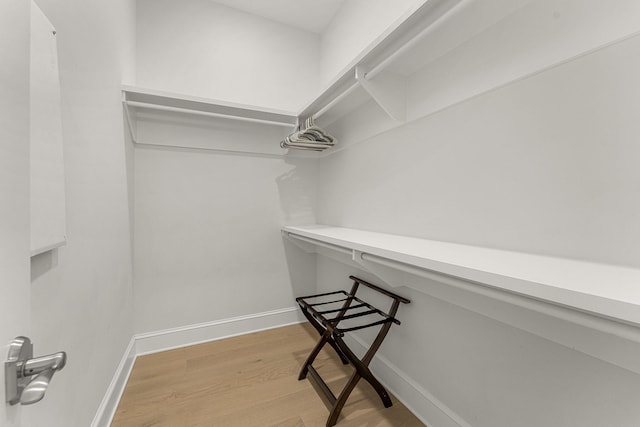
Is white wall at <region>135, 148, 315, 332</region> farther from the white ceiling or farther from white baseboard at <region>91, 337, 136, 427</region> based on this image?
the white ceiling

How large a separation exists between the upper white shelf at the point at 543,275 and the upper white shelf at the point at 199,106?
1441 mm

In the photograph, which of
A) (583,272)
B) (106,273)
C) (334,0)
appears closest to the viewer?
(583,272)

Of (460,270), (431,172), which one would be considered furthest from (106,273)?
(431,172)

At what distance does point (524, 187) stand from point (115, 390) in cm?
213

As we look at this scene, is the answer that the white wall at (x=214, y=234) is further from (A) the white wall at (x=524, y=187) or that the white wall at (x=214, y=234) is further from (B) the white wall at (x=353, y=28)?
(A) the white wall at (x=524, y=187)

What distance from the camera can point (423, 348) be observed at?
1.30 meters

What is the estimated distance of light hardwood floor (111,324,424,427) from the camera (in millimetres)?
1286

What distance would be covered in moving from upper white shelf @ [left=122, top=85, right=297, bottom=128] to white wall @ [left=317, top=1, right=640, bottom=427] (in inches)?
39.9

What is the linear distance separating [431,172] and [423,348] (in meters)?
0.88

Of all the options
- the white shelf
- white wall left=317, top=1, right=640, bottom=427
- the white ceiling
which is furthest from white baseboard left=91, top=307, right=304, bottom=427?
the white ceiling

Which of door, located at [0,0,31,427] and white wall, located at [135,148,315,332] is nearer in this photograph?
door, located at [0,0,31,427]

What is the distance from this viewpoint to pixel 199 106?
179cm

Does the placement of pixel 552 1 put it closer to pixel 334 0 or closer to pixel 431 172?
pixel 431 172

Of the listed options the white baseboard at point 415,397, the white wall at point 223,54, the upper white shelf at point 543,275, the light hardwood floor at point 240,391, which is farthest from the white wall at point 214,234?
the upper white shelf at point 543,275
